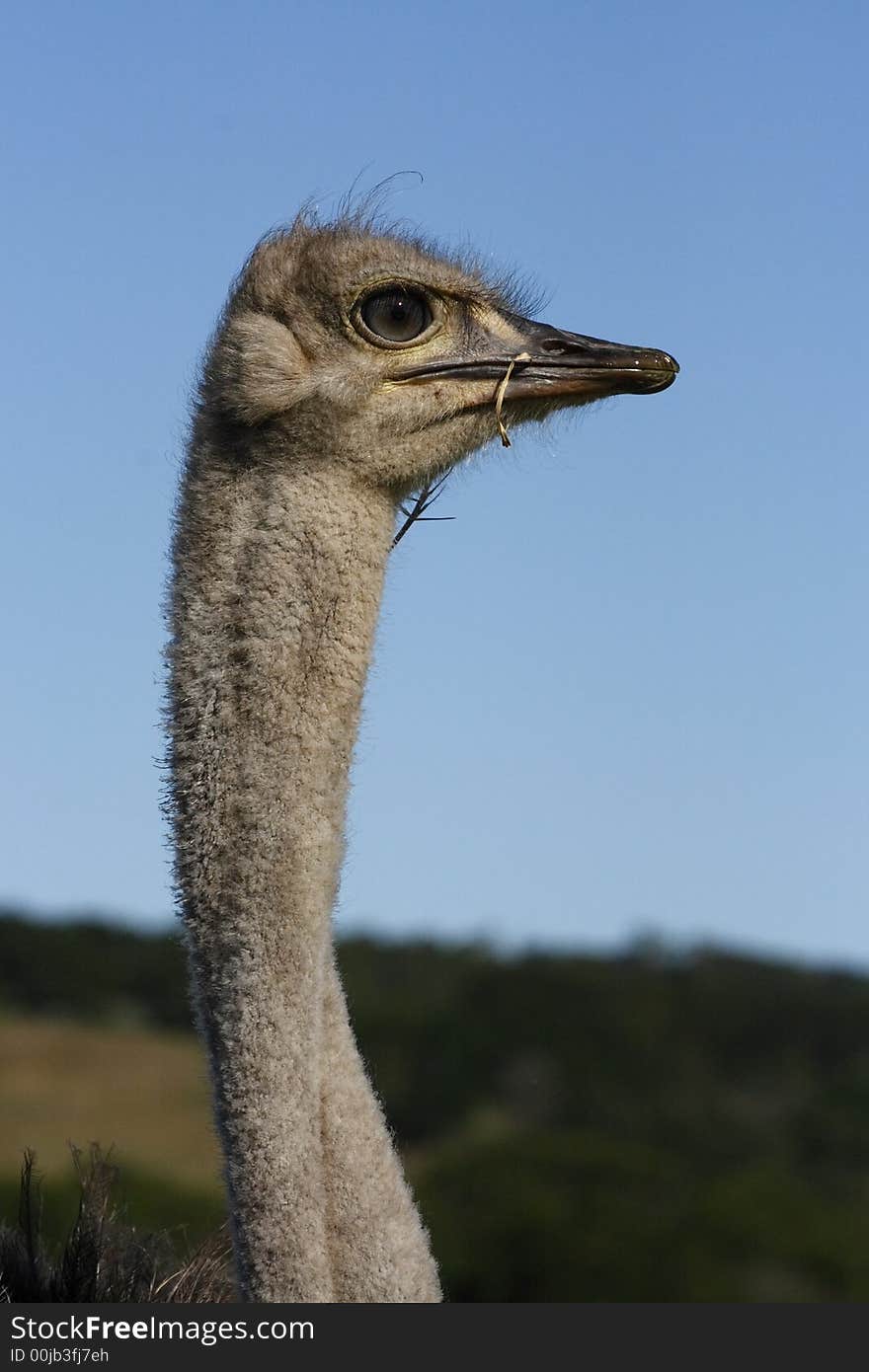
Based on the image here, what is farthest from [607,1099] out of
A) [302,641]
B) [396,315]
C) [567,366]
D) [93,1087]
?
[302,641]

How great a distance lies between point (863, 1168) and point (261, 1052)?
153ft

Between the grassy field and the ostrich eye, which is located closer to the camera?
the ostrich eye

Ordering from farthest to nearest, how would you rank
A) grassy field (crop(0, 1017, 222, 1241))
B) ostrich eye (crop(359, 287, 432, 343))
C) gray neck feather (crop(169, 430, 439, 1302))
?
grassy field (crop(0, 1017, 222, 1241))
ostrich eye (crop(359, 287, 432, 343))
gray neck feather (crop(169, 430, 439, 1302))

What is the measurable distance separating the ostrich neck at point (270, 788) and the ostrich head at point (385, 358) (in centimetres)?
9

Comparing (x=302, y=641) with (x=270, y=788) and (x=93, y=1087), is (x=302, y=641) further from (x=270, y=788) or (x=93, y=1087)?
(x=93, y=1087)

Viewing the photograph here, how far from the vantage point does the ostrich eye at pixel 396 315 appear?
3.64 metres

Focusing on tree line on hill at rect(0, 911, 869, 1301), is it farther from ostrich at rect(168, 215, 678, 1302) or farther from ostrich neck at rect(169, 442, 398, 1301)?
ostrich neck at rect(169, 442, 398, 1301)

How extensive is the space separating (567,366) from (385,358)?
0.36 m

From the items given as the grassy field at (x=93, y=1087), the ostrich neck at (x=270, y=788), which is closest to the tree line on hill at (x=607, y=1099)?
the grassy field at (x=93, y=1087)

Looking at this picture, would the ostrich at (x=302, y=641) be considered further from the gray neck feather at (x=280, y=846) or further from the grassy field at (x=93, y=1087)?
the grassy field at (x=93, y=1087)

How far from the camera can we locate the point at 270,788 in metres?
3.31

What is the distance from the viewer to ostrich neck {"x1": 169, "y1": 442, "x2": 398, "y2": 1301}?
3154 mm

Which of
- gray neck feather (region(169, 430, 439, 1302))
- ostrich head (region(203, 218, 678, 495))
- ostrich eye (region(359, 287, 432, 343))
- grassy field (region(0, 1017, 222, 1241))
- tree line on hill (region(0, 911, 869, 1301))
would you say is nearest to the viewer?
gray neck feather (region(169, 430, 439, 1302))

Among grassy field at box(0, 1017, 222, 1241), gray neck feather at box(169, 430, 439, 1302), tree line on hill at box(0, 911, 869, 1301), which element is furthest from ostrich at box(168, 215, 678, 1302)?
tree line on hill at box(0, 911, 869, 1301)
